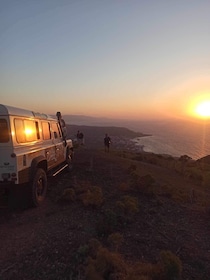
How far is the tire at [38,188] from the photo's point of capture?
8367 mm

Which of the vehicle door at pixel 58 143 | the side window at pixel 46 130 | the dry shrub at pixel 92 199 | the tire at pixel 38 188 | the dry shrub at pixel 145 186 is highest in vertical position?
the side window at pixel 46 130

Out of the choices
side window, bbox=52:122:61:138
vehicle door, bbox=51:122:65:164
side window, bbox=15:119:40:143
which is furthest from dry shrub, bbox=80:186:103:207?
side window, bbox=52:122:61:138

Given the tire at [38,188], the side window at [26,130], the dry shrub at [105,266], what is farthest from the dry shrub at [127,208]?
the side window at [26,130]

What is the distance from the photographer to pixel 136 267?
5.50 m

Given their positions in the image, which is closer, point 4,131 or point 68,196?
point 4,131

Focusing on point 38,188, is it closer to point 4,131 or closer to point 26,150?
point 26,150

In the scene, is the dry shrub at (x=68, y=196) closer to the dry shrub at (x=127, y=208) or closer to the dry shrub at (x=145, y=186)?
the dry shrub at (x=127, y=208)

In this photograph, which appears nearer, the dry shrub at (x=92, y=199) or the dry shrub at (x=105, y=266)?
the dry shrub at (x=105, y=266)

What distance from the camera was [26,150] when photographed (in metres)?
8.15

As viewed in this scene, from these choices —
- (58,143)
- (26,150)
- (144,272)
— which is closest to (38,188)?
(26,150)

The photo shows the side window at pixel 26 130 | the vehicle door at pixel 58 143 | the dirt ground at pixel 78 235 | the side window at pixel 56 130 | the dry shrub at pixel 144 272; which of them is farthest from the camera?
the side window at pixel 56 130

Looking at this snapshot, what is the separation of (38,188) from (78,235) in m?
2.63

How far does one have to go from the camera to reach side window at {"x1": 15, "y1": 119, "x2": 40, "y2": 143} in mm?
7915

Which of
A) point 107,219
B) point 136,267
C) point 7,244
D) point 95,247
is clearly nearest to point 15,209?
point 7,244
